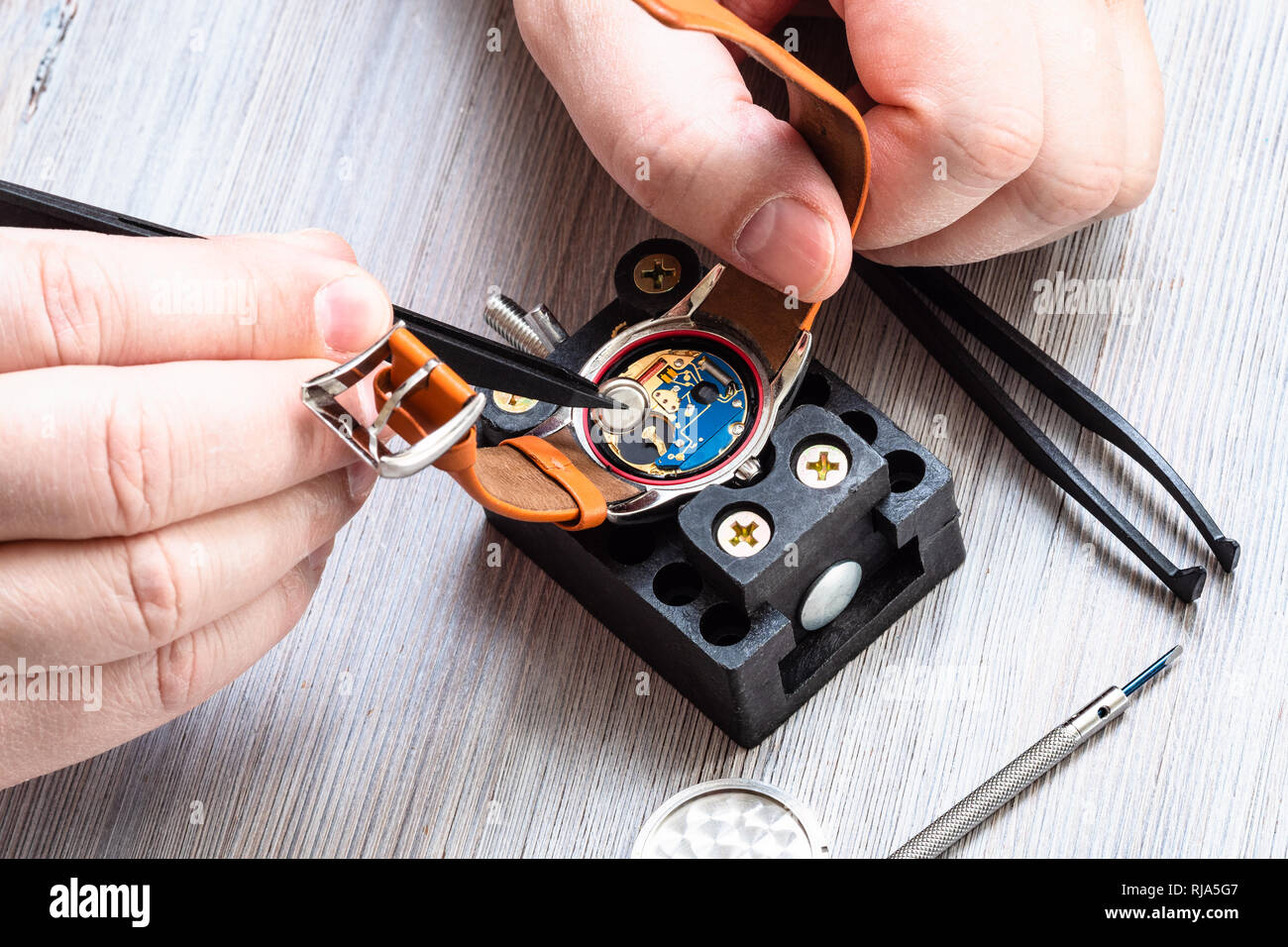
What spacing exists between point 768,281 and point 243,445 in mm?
405

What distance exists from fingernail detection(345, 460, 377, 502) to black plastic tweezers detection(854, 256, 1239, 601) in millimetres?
492

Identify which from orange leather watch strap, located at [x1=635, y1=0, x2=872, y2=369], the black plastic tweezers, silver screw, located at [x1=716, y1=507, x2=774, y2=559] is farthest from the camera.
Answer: the black plastic tweezers

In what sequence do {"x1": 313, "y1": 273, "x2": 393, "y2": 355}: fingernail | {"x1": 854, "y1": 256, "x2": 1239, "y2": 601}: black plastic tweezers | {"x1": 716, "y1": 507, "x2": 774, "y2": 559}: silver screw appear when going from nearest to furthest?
{"x1": 313, "y1": 273, "x2": 393, "y2": 355}: fingernail < {"x1": 716, "y1": 507, "x2": 774, "y2": 559}: silver screw < {"x1": 854, "y1": 256, "x2": 1239, "y2": 601}: black plastic tweezers

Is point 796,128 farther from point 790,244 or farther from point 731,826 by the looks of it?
point 731,826

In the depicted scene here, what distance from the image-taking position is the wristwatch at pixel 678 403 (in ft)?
3.12

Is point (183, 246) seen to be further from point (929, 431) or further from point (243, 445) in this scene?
point (929, 431)

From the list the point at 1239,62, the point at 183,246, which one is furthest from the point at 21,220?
the point at 1239,62

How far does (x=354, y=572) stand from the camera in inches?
45.6

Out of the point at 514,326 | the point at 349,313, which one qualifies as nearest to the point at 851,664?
the point at 514,326

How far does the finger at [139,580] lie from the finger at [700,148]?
13.7 inches

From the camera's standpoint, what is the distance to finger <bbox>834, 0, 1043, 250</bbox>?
3.09 ft

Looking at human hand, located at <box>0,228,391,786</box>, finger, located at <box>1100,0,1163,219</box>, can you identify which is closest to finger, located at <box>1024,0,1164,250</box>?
finger, located at <box>1100,0,1163,219</box>

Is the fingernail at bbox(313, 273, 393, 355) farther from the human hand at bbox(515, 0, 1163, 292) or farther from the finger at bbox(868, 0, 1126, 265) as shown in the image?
the finger at bbox(868, 0, 1126, 265)

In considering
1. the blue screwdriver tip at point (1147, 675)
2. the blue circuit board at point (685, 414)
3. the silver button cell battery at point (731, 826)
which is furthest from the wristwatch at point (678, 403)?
the blue screwdriver tip at point (1147, 675)
